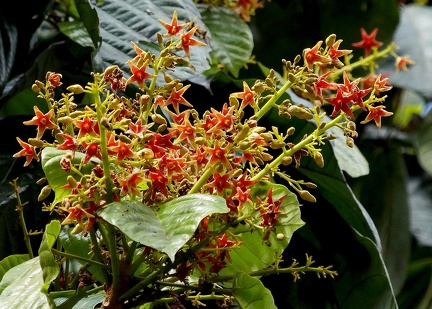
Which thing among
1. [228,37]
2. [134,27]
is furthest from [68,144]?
[228,37]

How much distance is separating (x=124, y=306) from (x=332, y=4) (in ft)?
3.40

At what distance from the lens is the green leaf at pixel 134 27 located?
0.83 m

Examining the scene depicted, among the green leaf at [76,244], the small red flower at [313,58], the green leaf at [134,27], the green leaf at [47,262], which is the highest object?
the small red flower at [313,58]

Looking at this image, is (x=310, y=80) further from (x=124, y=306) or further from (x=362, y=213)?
(x=362, y=213)

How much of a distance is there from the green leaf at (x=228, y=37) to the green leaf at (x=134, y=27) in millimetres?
106

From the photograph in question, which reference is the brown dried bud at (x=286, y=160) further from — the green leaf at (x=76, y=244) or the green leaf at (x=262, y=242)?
the green leaf at (x=76, y=244)

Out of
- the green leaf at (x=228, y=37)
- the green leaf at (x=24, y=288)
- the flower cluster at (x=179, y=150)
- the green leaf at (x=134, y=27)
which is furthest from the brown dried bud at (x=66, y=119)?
the green leaf at (x=228, y=37)

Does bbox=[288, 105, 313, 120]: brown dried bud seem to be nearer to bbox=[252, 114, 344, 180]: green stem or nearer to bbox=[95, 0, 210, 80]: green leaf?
bbox=[252, 114, 344, 180]: green stem

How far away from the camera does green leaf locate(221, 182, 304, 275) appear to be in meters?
0.58

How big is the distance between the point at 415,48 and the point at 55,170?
106 cm

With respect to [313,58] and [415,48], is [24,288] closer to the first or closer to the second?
[313,58]

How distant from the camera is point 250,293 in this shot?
21.6 inches

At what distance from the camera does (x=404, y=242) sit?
1308 millimetres

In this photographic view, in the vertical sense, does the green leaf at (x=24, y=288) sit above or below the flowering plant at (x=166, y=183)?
below
